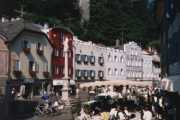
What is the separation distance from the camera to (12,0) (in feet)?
265

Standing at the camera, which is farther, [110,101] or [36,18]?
[36,18]

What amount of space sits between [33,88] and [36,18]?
89.3 feet

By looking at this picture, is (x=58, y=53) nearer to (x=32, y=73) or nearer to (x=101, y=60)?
(x=32, y=73)

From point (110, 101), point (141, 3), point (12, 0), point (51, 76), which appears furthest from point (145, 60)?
point (110, 101)

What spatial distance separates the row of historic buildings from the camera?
52094mm

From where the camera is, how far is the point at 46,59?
59.2 metres

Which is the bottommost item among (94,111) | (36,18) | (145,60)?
(94,111)

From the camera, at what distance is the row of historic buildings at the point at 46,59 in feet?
171

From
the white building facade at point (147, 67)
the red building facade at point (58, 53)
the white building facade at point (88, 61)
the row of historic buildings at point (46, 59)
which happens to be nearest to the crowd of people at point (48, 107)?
the row of historic buildings at point (46, 59)

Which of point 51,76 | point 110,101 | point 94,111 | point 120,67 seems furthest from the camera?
point 120,67

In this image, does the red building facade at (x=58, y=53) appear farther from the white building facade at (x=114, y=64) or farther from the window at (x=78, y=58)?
the white building facade at (x=114, y=64)

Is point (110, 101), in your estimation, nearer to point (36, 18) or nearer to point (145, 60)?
point (36, 18)

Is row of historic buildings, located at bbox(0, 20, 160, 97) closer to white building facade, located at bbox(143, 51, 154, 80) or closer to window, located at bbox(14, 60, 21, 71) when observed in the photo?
window, located at bbox(14, 60, 21, 71)

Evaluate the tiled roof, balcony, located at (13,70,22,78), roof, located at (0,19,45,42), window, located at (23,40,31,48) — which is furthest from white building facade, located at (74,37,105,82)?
balcony, located at (13,70,22,78)
